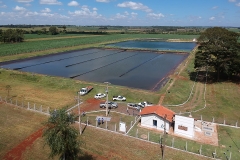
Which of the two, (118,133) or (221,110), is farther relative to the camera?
(221,110)

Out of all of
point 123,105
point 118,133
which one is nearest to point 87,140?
point 118,133

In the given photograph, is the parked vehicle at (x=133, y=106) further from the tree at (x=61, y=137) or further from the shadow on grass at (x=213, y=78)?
the shadow on grass at (x=213, y=78)

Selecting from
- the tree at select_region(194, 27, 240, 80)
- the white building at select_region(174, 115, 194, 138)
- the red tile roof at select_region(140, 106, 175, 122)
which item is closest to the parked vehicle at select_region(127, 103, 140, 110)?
the red tile roof at select_region(140, 106, 175, 122)

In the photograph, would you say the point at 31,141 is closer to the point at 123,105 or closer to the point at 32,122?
the point at 32,122

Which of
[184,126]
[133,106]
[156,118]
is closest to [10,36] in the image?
[133,106]

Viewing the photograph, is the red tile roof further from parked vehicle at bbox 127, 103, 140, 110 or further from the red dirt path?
the red dirt path

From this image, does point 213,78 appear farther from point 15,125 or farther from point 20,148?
point 20,148
